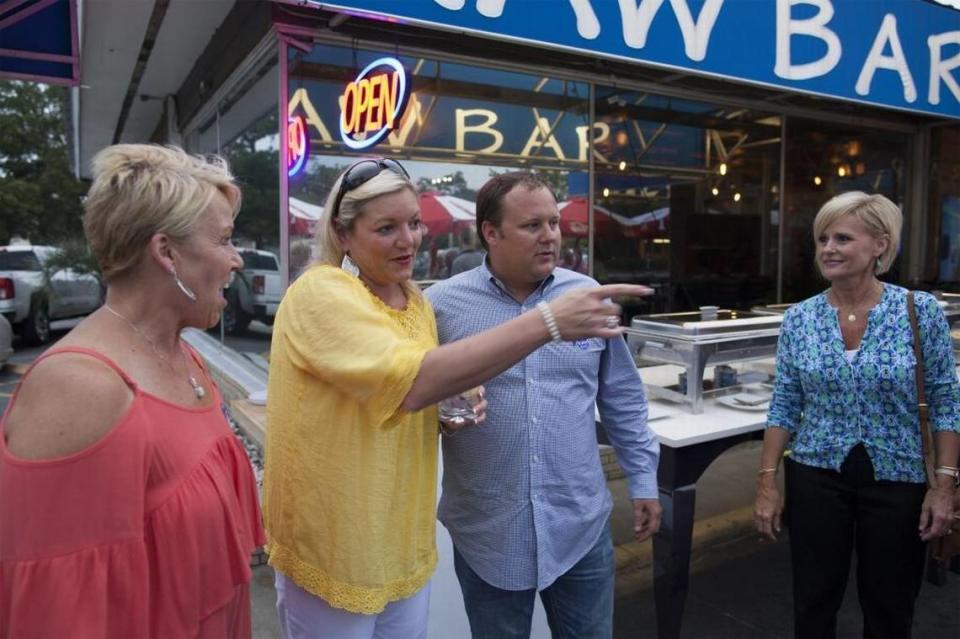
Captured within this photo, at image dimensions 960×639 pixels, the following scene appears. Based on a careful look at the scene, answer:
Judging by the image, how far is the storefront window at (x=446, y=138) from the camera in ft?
18.1

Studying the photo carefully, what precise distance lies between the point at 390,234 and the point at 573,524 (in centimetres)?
97

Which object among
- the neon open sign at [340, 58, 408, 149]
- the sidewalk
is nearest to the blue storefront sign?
the neon open sign at [340, 58, 408, 149]

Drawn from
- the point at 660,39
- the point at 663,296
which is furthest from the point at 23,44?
the point at 663,296

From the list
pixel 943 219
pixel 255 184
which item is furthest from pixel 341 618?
pixel 943 219

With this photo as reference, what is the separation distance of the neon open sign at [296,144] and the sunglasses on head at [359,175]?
367cm

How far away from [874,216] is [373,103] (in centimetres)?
346

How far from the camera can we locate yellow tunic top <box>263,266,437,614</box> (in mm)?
1375

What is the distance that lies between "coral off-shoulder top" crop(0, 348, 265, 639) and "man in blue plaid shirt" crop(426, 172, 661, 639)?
2.49 feet

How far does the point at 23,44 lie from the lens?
193 inches

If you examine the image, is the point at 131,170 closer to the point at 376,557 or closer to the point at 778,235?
the point at 376,557

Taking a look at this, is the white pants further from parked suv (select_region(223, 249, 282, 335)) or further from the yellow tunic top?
parked suv (select_region(223, 249, 282, 335))

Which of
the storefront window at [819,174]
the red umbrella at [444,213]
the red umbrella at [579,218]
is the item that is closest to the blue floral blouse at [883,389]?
the red umbrella at [444,213]

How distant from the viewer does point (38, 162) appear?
2139cm

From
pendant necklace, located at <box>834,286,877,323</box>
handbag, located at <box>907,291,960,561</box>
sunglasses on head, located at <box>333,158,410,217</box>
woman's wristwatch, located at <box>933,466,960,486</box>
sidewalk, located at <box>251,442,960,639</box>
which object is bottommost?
sidewalk, located at <box>251,442,960,639</box>
